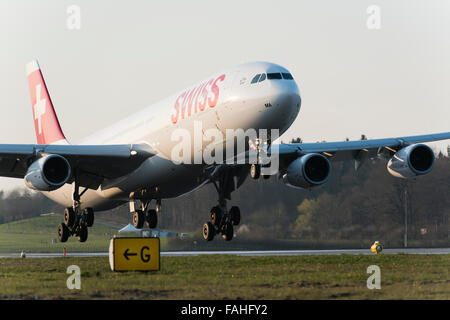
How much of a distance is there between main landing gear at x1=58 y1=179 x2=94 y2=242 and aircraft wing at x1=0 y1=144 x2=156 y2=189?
1.33 metres

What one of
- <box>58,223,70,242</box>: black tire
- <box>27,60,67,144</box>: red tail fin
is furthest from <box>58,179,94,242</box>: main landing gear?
<box>27,60,67,144</box>: red tail fin

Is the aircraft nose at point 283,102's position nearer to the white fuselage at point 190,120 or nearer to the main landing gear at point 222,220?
the white fuselage at point 190,120

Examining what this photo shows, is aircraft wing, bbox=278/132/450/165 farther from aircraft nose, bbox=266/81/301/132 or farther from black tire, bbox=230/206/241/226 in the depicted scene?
aircraft nose, bbox=266/81/301/132

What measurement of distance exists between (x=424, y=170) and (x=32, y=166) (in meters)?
16.3

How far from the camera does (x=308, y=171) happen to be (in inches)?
1235

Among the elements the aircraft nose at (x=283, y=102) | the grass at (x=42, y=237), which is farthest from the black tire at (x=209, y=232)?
the grass at (x=42, y=237)

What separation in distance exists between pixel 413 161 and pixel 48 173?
1531 cm

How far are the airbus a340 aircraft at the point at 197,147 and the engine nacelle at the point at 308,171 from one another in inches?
1.7

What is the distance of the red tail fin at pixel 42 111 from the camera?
4276 centimetres

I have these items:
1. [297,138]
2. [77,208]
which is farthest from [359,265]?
[297,138]

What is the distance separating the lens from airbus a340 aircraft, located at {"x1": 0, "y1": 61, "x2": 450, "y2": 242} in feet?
88.7
